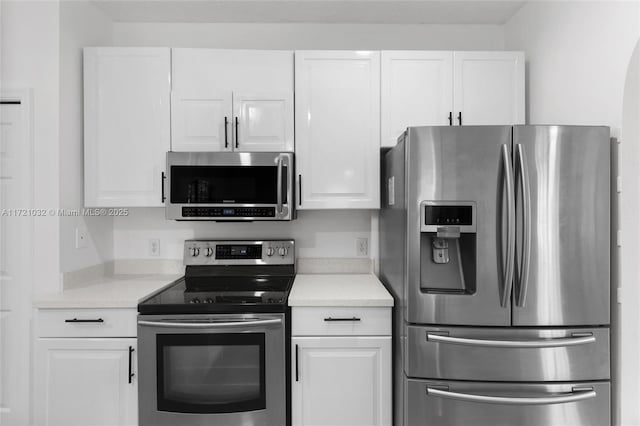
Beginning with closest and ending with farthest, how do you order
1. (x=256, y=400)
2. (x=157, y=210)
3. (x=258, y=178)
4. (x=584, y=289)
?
1. (x=584, y=289)
2. (x=256, y=400)
3. (x=258, y=178)
4. (x=157, y=210)

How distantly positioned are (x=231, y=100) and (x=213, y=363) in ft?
4.75

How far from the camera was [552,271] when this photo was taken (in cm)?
168

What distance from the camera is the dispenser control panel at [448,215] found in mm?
1709

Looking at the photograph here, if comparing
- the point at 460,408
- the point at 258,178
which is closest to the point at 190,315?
the point at 258,178

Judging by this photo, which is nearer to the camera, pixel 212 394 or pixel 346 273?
pixel 212 394

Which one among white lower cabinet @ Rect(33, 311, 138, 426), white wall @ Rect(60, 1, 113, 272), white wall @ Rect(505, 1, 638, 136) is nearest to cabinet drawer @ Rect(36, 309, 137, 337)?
white lower cabinet @ Rect(33, 311, 138, 426)

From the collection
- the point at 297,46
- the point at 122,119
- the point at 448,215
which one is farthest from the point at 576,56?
the point at 122,119

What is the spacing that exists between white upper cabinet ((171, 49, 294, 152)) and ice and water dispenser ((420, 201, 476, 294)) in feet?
3.27

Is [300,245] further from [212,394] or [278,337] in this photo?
[212,394]

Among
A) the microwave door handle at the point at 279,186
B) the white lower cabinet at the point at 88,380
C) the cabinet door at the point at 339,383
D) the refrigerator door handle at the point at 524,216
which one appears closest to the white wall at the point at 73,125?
the white lower cabinet at the point at 88,380

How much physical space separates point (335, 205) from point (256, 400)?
1.12m

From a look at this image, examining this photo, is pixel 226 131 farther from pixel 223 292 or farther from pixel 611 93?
pixel 611 93

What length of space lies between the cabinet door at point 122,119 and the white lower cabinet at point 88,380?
2.68 ft

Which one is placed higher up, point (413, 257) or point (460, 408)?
point (413, 257)
